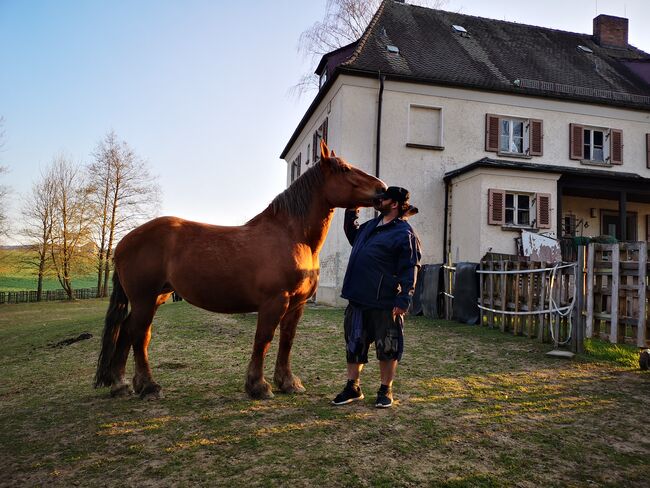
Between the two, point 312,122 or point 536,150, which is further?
point 312,122

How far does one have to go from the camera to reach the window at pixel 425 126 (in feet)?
52.4

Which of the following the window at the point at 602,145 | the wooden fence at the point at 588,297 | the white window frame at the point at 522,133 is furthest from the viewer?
the window at the point at 602,145

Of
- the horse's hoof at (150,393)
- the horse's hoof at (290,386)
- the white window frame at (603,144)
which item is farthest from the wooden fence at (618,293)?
the white window frame at (603,144)

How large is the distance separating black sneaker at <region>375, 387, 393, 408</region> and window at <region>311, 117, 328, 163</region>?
45.6 ft

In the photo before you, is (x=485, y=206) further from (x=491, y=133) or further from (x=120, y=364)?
(x=120, y=364)

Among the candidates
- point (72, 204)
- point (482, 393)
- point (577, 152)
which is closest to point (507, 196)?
point (577, 152)

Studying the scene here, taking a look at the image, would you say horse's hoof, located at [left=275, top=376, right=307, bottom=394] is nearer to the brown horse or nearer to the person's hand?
the brown horse

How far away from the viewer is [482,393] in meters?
4.36

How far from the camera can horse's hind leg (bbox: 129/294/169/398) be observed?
4.05 meters

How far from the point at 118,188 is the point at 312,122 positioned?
18.1 m

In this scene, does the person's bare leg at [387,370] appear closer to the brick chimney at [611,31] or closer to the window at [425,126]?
the window at [425,126]

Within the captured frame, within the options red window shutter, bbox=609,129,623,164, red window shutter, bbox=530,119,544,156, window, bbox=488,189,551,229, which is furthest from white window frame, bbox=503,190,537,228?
red window shutter, bbox=609,129,623,164

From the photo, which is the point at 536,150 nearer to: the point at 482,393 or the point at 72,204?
the point at 482,393

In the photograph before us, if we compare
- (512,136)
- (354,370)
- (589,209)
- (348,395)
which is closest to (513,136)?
(512,136)
